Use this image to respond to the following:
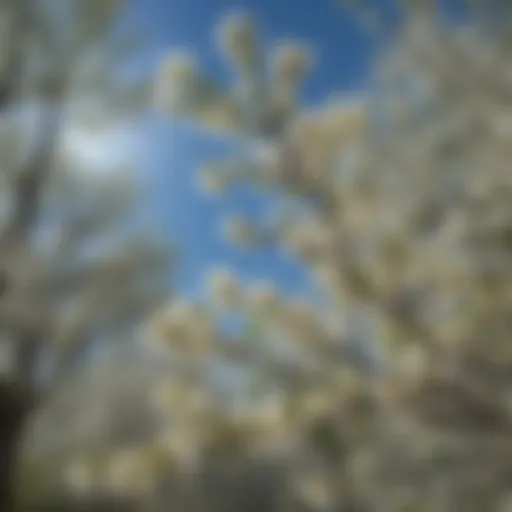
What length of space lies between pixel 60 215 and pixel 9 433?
1.24 ft

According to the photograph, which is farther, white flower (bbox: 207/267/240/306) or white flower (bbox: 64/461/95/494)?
white flower (bbox: 64/461/95/494)

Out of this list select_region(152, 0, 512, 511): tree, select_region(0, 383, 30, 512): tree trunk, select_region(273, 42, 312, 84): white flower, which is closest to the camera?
select_region(152, 0, 512, 511): tree

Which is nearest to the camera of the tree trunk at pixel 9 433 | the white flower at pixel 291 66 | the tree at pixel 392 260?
the tree at pixel 392 260

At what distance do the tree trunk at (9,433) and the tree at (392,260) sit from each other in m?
0.43

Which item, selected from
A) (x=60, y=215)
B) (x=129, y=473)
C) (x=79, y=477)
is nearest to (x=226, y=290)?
(x=129, y=473)

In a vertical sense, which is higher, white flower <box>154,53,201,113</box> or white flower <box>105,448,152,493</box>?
white flower <box>154,53,201,113</box>

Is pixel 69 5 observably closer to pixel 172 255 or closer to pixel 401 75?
pixel 172 255

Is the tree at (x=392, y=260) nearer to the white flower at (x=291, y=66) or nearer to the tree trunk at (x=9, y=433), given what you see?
the white flower at (x=291, y=66)

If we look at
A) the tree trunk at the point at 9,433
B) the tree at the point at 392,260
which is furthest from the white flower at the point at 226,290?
the tree trunk at the point at 9,433

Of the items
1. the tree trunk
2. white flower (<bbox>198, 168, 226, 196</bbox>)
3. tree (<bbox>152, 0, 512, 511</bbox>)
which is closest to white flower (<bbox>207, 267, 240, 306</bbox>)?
tree (<bbox>152, 0, 512, 511</bbox>)

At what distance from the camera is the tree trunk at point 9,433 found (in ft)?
4.80

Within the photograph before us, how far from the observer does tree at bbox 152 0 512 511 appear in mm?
1101

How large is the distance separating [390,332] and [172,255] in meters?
0.55

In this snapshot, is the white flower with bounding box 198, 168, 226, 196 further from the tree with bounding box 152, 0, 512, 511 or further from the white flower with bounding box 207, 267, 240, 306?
the white flower with bounding box 207, 267, 240, 306
